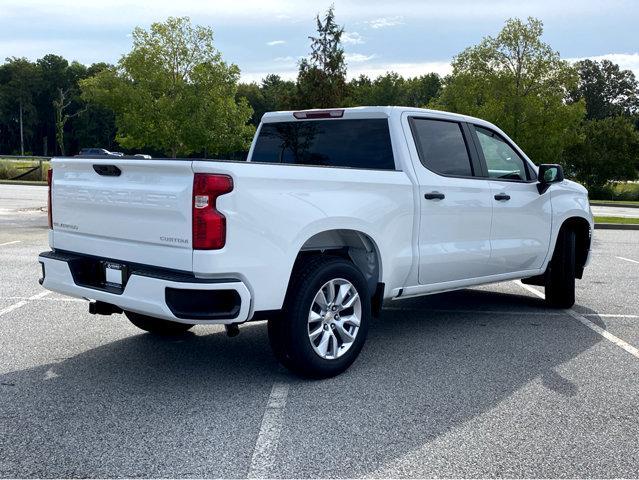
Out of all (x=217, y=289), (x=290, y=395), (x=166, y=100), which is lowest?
(x=290, y=395)

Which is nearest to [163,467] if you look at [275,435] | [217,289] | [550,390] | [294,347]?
[275,435]

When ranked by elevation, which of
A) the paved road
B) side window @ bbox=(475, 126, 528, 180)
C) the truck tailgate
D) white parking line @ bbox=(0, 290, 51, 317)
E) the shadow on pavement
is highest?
side window @ bbox=(475, 126, 528, 180)

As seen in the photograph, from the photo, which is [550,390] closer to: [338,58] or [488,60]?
[338,58]

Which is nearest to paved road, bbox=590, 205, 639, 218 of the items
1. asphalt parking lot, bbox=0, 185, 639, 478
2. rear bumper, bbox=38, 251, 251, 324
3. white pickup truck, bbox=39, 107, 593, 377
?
asphalt parking lot, bbox=0, 185, 639, 478

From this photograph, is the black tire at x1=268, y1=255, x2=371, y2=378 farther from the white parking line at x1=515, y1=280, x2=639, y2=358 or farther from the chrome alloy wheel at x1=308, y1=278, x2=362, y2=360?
the white parking line at x1=515, y1=280, x2=639, y2=358

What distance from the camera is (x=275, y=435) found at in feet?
13.1

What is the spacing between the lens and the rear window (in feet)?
19.7

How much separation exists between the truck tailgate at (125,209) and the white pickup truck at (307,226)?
0.01 metres

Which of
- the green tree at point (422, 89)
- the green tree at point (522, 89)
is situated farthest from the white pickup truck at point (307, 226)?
the green tree at point (422, 89)

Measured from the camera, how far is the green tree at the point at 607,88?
106 meters

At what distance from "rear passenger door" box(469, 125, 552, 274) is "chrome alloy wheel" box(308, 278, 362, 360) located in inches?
77.5

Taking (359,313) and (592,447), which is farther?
(359,313)

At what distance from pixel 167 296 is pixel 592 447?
8.38ft

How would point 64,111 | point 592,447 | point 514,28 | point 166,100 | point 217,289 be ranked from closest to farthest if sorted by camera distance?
point 592,447 → point 217,289 → point 514,28 → point 166,100 → point 64,111
